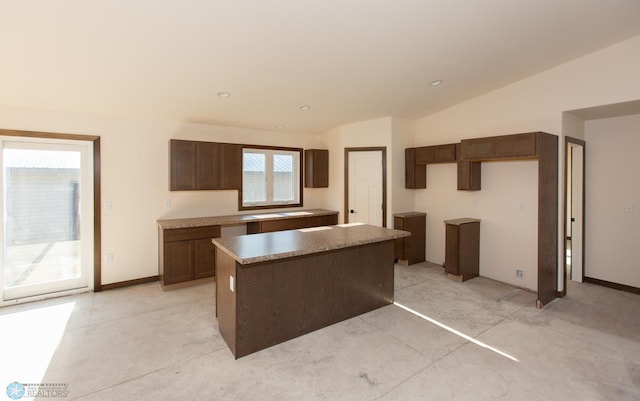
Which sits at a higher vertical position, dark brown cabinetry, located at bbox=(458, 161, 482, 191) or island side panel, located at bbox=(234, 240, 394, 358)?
dark brown cabinetry, located at bbox=(458, 161, 482, 191)

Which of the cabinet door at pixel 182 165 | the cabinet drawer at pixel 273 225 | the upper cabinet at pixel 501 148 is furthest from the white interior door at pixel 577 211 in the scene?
the cabinet door at pixel 182 165

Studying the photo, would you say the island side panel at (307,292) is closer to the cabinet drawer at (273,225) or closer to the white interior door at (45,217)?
the cabinet drawer at (273,225)

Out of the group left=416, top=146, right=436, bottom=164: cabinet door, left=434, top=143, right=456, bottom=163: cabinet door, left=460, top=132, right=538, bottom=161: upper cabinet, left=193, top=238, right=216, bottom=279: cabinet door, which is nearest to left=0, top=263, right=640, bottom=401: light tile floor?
left=193, top=238, right=216, bottom=279: cabinet door

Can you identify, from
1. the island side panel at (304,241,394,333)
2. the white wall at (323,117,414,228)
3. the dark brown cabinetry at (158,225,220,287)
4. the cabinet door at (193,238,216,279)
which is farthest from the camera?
the white wall at (323,117,414,228)

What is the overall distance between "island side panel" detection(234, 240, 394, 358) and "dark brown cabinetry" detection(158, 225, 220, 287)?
2016 millimetres

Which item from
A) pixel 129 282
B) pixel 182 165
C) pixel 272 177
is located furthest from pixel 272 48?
pixel 129 282

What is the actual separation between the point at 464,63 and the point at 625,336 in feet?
10.6

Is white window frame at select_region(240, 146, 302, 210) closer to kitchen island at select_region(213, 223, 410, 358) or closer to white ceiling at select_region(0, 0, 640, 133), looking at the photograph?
white ceiling at select_region(0, 0, 640, 133)

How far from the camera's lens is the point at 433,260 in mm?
5469

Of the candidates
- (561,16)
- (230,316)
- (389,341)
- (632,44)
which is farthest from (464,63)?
(230,316)

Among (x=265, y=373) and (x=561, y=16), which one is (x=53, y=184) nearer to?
(x=265, y=373)

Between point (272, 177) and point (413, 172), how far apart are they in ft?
8.38

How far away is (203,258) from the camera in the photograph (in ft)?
14.4

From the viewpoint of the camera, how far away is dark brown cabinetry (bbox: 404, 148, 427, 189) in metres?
5.43
